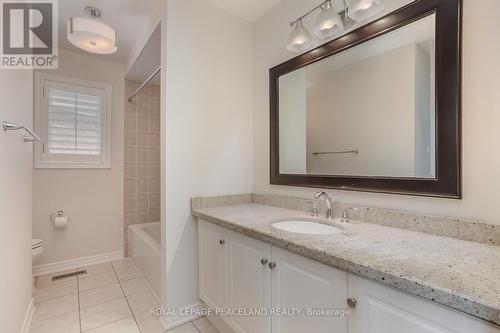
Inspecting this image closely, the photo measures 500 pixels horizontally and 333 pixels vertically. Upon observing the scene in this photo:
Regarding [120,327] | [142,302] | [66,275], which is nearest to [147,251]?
[142,302]

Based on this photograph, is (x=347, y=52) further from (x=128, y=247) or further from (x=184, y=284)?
(x=128, y=247)

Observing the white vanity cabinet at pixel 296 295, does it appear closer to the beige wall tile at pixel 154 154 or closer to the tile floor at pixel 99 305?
the tile floor at pixel 99 305

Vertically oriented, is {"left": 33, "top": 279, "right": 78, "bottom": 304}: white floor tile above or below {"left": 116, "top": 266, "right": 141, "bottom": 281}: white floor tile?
above

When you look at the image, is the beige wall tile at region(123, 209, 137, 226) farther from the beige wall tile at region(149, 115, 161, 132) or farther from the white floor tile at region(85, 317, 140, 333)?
the white floor tile at region(85, 317, 140, 333)

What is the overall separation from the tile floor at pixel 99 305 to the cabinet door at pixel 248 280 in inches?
19.6

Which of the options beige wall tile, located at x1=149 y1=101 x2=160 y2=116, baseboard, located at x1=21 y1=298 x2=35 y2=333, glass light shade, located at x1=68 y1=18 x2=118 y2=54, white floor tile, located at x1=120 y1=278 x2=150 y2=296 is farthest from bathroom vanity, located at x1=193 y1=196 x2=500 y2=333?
beige wall tile, located at x1=149 y1=101 x2=160 y2=116

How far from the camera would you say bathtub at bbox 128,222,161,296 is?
2.08 m

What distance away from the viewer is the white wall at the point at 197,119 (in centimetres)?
172

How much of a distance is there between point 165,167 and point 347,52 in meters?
1.44

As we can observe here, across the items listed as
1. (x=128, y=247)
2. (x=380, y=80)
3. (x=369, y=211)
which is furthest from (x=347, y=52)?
(x=128, y=247)

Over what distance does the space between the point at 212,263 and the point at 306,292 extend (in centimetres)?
80

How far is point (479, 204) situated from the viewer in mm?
1016

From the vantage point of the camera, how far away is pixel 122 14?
2100mm

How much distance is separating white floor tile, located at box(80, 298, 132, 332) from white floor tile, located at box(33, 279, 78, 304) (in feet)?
1.54
